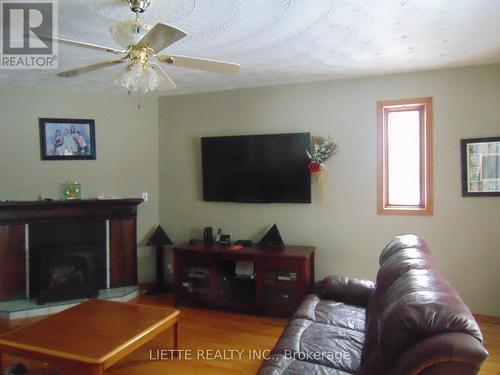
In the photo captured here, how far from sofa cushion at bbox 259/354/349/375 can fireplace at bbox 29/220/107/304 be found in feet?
9.35

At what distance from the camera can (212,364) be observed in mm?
2686

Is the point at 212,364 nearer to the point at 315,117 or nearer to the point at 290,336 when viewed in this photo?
the point at 290,336

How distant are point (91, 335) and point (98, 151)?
255 cm

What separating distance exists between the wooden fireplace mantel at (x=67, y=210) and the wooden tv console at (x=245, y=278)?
938mm

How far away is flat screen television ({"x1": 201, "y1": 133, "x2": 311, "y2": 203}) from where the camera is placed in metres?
3.81

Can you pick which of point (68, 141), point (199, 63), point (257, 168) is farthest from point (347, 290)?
point (68, 141)

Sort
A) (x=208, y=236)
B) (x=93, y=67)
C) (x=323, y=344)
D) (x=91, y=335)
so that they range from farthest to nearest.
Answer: (x=208, y=236)
(x=91, y=335)
(x=323, y=344)
(x=93, y=67)

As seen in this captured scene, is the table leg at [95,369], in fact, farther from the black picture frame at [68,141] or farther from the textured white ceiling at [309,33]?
the black picture frame at [68,141]

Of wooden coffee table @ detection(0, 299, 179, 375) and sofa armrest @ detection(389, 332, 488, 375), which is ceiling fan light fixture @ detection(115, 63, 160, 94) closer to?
wooden coffee table @ detection(0, 299, 179, 375)

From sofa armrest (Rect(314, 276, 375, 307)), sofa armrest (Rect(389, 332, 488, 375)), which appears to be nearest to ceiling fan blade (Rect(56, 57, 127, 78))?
sofa armrest (Rect(389, 332, 488, 375))

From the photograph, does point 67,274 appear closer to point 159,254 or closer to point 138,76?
point 159,254

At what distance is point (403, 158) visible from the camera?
12.1 feet

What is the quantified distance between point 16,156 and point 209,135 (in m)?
2.24

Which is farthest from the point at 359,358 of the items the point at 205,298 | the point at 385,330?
the point at 205,298
